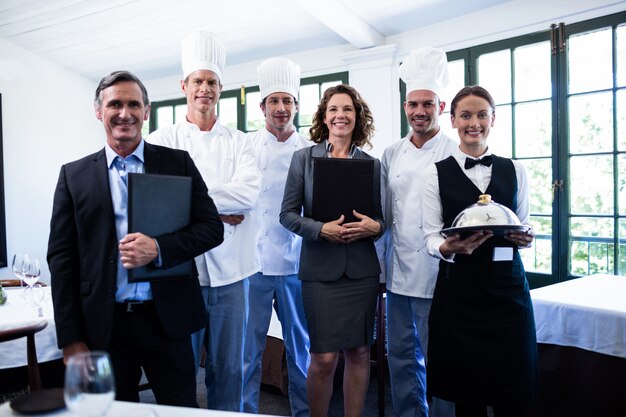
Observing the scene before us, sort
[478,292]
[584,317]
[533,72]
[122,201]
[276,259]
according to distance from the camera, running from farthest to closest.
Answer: [533,72] → [276,259] → [584,317] → [478,292] → [122,201]

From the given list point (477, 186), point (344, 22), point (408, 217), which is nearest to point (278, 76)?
point (408, 217)

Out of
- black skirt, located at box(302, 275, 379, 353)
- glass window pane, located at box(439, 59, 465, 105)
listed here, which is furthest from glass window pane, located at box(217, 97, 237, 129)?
black skirt, located at box(302, 275, 379, 353)

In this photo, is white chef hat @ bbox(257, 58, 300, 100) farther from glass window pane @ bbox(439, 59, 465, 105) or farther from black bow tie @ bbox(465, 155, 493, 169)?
glass window pane @ bbox(439, 59, 465, 105)

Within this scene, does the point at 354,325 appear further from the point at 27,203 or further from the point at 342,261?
the point at 27,203

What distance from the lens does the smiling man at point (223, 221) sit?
217cm

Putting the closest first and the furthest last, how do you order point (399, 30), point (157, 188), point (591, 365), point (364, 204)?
1. point (157, 188)
2. point (591, 365)
3. point (364, 204)
4. point (399, 30)

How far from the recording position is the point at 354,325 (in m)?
2.23

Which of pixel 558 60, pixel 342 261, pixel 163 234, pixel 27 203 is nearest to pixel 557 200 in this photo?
pixel 558 60

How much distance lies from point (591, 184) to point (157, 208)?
11.5 ft

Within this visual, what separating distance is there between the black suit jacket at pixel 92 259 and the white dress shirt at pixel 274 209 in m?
0.92

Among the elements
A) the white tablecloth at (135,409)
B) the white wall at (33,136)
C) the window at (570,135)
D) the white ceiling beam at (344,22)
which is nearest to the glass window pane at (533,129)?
the window at (570,135)

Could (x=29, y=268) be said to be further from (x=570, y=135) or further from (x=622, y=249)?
(x=622, y=249)

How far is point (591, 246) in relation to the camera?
393 cm

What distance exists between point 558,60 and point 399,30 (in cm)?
157
